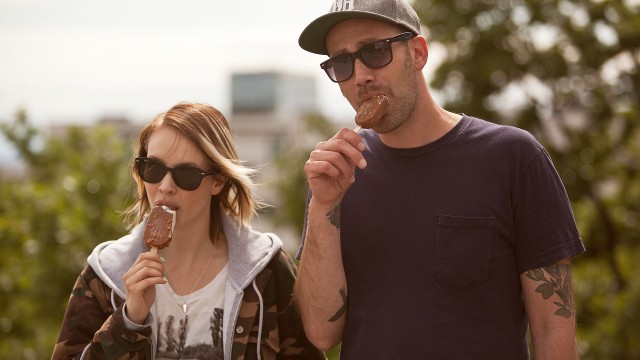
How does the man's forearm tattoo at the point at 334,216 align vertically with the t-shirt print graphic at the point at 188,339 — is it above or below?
above

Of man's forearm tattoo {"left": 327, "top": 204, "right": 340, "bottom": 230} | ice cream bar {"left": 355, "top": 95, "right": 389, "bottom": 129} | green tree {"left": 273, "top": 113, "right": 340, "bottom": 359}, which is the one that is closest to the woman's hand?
man's forearm tattoo {"left": 327, "top": 204, "right": 340, "bottom": 230}

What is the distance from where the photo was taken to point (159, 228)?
11.6ft

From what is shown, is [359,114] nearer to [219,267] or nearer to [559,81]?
[219,267]

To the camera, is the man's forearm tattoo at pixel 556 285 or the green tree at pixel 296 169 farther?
the green tree at pixel 296 169

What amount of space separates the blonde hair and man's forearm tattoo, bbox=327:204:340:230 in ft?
1.98

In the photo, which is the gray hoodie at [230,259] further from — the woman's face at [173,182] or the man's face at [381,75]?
the man's face at [381,75]

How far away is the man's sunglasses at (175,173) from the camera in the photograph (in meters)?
3.61

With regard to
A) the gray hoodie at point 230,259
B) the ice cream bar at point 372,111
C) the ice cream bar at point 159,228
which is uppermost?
the ice cream bar at point 372,111

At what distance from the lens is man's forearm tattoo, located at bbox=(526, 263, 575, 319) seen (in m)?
3.23

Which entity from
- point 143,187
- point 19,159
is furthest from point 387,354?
point 19,159

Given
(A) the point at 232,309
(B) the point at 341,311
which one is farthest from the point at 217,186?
(B) the point at 341,311

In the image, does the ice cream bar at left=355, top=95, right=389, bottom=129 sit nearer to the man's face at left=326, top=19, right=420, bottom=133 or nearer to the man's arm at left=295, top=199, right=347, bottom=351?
the man's face at left=326, top=19, right=420, bottom=133

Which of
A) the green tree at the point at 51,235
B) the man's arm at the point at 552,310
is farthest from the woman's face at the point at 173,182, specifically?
the green tree at the point at 51,235

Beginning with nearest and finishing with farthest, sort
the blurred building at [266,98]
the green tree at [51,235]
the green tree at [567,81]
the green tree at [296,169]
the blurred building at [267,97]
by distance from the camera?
the green tree at [51,235] < the green tree at [567,81] < the green tree at [296,169] < the blurred building at [266,98] < the blurred building at [267,97]
